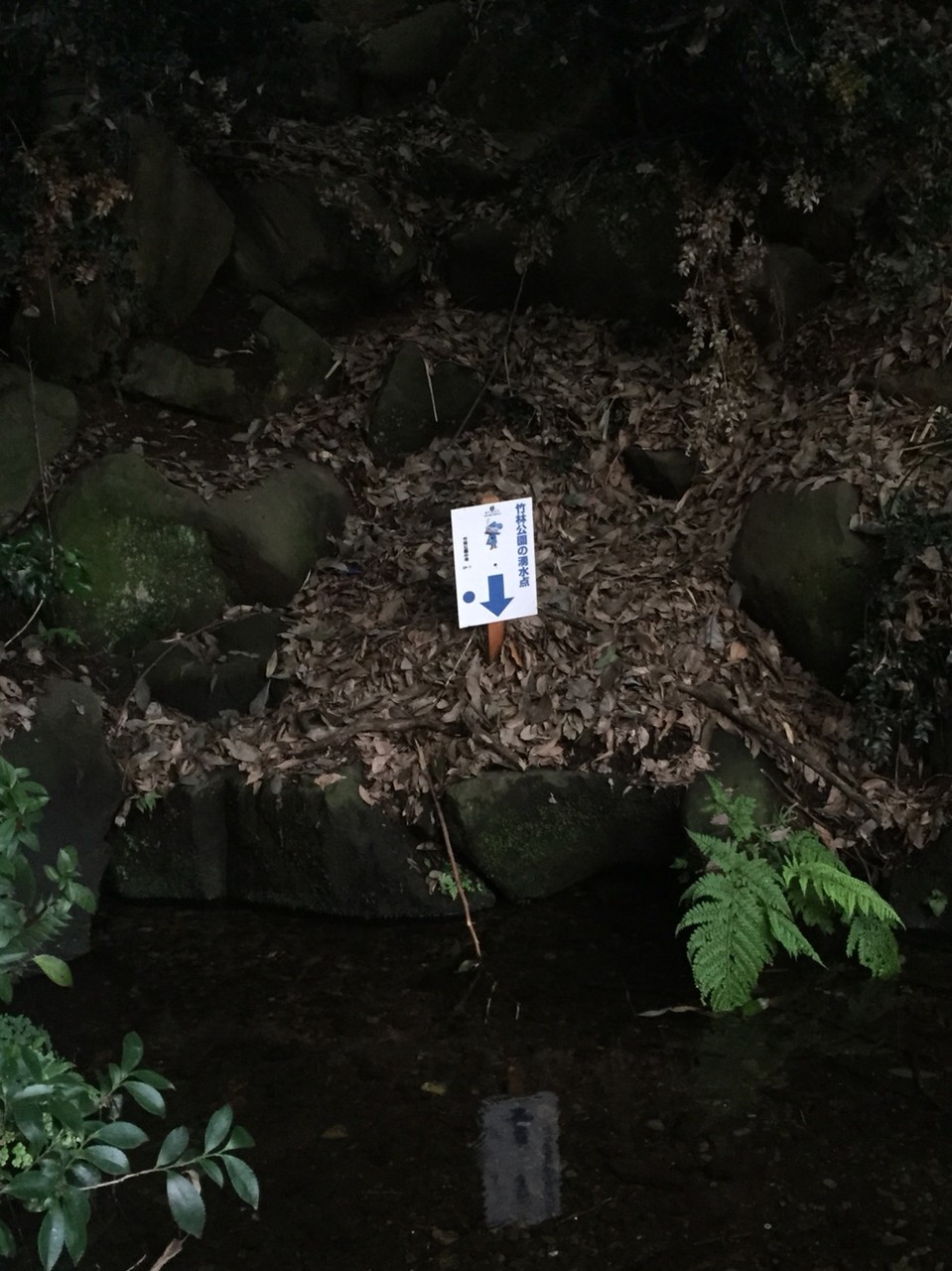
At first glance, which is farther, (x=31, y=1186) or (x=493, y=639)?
(x=493, y=639)

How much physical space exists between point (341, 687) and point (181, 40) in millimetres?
4147

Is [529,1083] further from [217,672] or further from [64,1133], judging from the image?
[217,672]

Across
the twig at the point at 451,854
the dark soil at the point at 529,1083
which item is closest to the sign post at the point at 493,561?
the twig at the point at 451,854

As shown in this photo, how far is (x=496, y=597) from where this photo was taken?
5.88 meters

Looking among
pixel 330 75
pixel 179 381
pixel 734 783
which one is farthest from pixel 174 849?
pixel 330 75

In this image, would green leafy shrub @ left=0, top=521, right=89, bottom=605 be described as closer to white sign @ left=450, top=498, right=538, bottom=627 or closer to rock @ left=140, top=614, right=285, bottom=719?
rock @ left=140, top=614, right=285, bottom=719

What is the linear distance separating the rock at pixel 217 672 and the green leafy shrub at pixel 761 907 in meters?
2.49

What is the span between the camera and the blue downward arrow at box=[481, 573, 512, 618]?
5867 mm

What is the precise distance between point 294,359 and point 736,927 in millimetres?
4740

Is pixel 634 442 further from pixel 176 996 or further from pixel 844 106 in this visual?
pixel 176 996

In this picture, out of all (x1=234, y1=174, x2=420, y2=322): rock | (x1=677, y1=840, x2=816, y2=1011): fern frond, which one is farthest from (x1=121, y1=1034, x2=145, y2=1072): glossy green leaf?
(x1=234, y1=174, x2=420, y2=322): rock

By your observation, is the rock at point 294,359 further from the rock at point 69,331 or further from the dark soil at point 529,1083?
the dark soil at point 529,1083

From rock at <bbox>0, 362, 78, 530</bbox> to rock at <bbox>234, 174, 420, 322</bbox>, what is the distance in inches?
66.6

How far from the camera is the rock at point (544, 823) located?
222 inches
